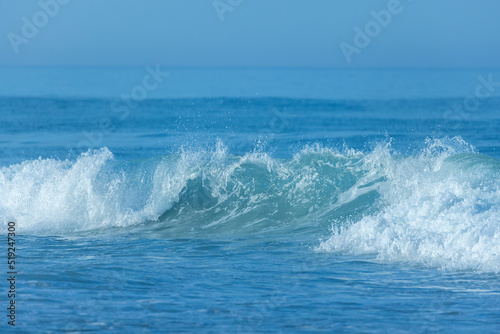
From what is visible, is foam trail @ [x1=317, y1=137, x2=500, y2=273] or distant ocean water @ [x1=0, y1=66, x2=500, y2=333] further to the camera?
foam trail @ [x1=317, y1=137, x2=500, y2=273]

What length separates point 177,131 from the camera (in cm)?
3303

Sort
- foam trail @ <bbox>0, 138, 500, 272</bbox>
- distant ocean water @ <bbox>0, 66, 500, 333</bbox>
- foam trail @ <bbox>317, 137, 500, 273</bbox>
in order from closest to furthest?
distant ocean water @ <bbox>0, 66, 500, 333</bbox>, foam trail @ <bbox>317, 137, 500, 273</bbox>, foam trail @ <bbox>0, 138, 500, 272</bbox>

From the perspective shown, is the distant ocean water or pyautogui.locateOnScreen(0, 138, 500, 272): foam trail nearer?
the distant ocean water

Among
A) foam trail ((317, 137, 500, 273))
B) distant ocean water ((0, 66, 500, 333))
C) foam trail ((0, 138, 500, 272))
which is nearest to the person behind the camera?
distant ocean water ((0, 66, 500, 333))

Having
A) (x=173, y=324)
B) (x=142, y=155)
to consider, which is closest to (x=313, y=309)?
(x=173, y=324)

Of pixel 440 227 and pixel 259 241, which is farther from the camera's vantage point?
pixel 259 241

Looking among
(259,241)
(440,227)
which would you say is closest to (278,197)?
(259,241)

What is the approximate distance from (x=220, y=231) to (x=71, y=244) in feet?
9.36

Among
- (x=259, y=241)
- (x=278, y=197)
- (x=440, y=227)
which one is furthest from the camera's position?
(x=278, y=197)

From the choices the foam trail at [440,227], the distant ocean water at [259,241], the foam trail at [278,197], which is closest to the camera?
the distant ocean water at [259,241]

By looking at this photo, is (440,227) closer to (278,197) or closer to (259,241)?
(259,241)

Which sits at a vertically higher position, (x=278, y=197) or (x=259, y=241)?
(x=278, y=197)

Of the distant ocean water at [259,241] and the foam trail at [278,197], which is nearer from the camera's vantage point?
the distant ocean water at [259,241]

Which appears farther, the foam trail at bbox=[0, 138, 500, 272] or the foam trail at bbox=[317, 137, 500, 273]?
the foam trail at bbox=[0, 138, 500, 272]
